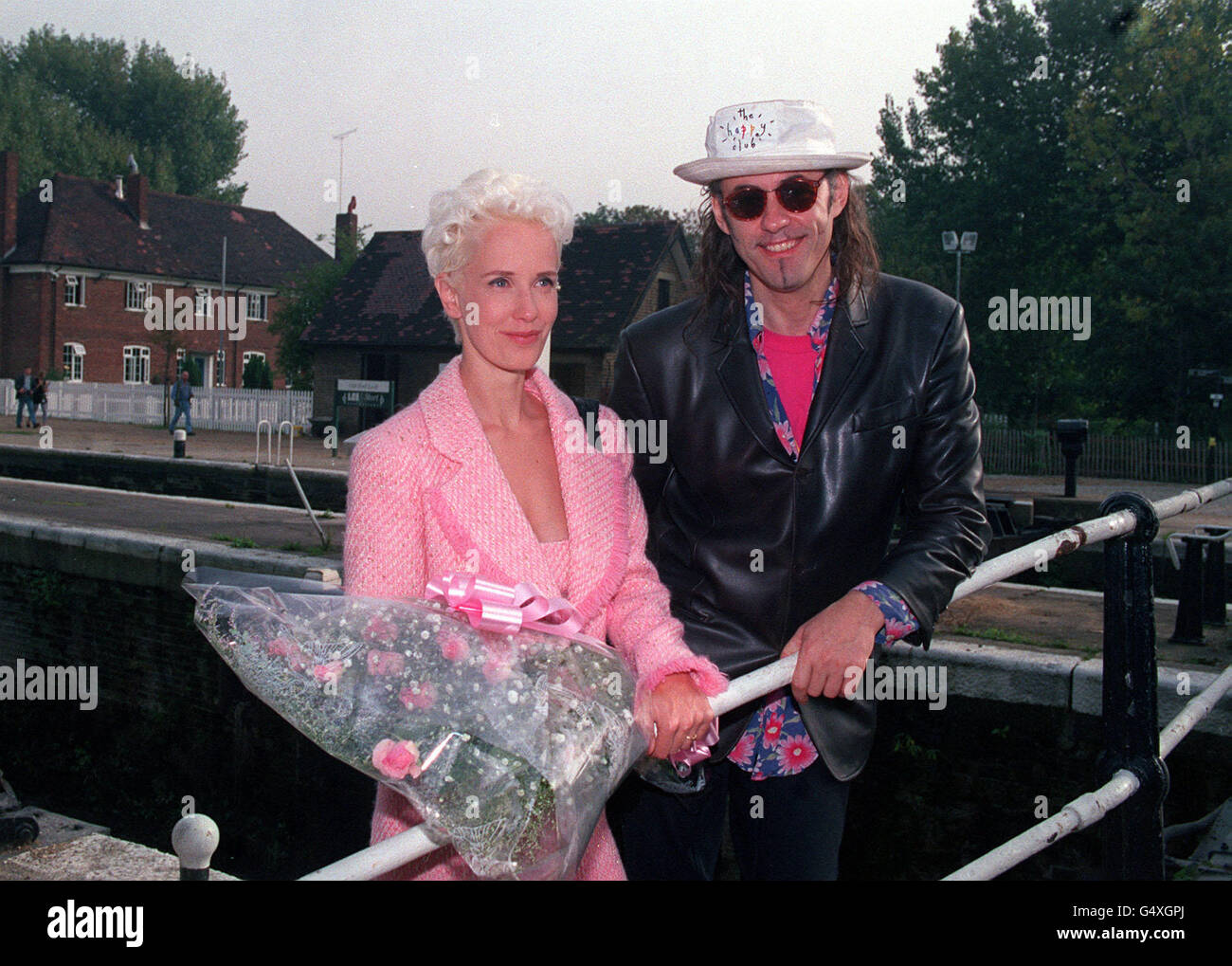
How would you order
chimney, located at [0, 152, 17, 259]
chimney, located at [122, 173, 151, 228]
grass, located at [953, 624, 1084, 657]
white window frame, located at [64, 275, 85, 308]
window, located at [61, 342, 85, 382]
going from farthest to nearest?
chimney, located at [122, 173, 151, 228] < white window frame, located at [64, 275, 85, 308] < window, located at [61, 342, 85, 382] < chimney, located at [0, 152, 17, 259] < grass, located at [953, 624, 1084, 657]

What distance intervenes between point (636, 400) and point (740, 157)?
56 cm

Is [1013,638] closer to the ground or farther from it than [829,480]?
closer to the ground

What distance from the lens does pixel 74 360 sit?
4488 cm

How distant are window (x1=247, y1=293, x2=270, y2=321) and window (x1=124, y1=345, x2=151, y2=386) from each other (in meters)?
4.80

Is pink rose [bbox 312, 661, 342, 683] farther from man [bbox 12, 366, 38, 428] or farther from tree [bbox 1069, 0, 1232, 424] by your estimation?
man [bbox 12, 366, 38, 428]

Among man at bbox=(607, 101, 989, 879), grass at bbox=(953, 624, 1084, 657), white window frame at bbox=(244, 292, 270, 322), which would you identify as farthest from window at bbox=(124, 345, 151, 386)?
man at bbox=(607, 101, 989, 879)

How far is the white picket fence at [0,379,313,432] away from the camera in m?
35.6

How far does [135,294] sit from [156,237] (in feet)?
10.1

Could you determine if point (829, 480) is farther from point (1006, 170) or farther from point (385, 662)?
point (1006, 170)

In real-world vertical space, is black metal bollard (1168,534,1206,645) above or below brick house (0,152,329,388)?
below

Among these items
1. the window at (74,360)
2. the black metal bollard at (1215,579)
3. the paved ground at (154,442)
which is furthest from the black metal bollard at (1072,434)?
the window at (74,360)

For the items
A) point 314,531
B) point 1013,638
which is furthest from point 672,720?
point 314,531

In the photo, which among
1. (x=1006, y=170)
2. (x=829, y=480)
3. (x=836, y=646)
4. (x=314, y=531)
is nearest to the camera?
(x=836, y=646)

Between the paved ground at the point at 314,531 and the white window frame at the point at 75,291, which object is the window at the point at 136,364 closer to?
the white window frame at the point at 75,291
